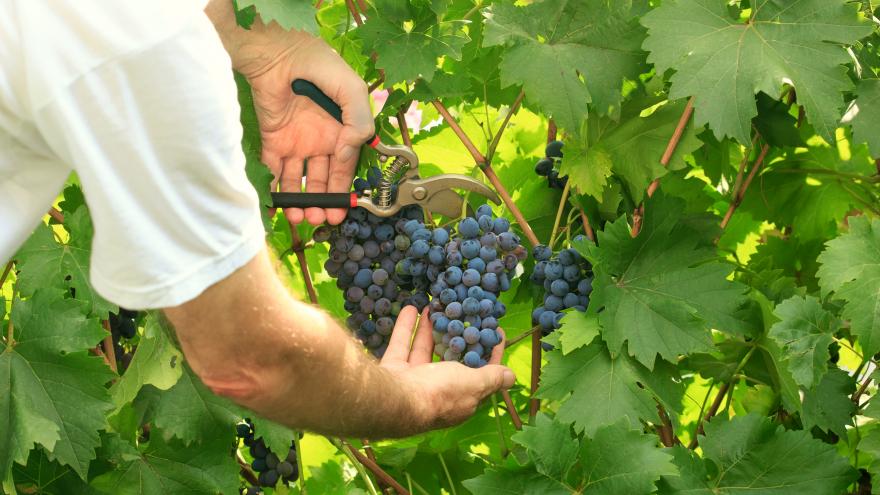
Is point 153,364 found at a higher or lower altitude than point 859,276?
lower

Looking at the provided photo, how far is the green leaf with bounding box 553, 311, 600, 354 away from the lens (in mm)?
1561

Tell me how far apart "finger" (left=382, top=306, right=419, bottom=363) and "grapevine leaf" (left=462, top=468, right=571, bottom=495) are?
0.22 metres

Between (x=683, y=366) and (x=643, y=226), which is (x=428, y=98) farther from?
(x=683, y=366)

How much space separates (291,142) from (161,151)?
98cm

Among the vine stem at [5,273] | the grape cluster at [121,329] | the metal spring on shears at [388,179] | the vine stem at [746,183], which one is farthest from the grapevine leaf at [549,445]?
the vine stem at [5,273]

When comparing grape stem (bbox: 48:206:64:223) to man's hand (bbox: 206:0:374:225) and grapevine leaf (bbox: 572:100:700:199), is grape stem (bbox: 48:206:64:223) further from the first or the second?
grapevine leaf (bbox: 572:100:700:199)

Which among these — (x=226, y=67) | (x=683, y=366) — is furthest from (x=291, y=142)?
(x=226, y=67)

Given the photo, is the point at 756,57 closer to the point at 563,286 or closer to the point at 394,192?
the point at 563,286

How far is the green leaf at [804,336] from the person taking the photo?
61.6 inches

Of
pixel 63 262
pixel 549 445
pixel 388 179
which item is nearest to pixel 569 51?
pixel 388 179

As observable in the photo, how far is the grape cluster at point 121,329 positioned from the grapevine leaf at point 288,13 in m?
0.62

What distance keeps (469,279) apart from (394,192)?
21 centimetres

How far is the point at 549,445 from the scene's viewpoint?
1.52 metres

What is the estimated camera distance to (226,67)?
0.91 metres
